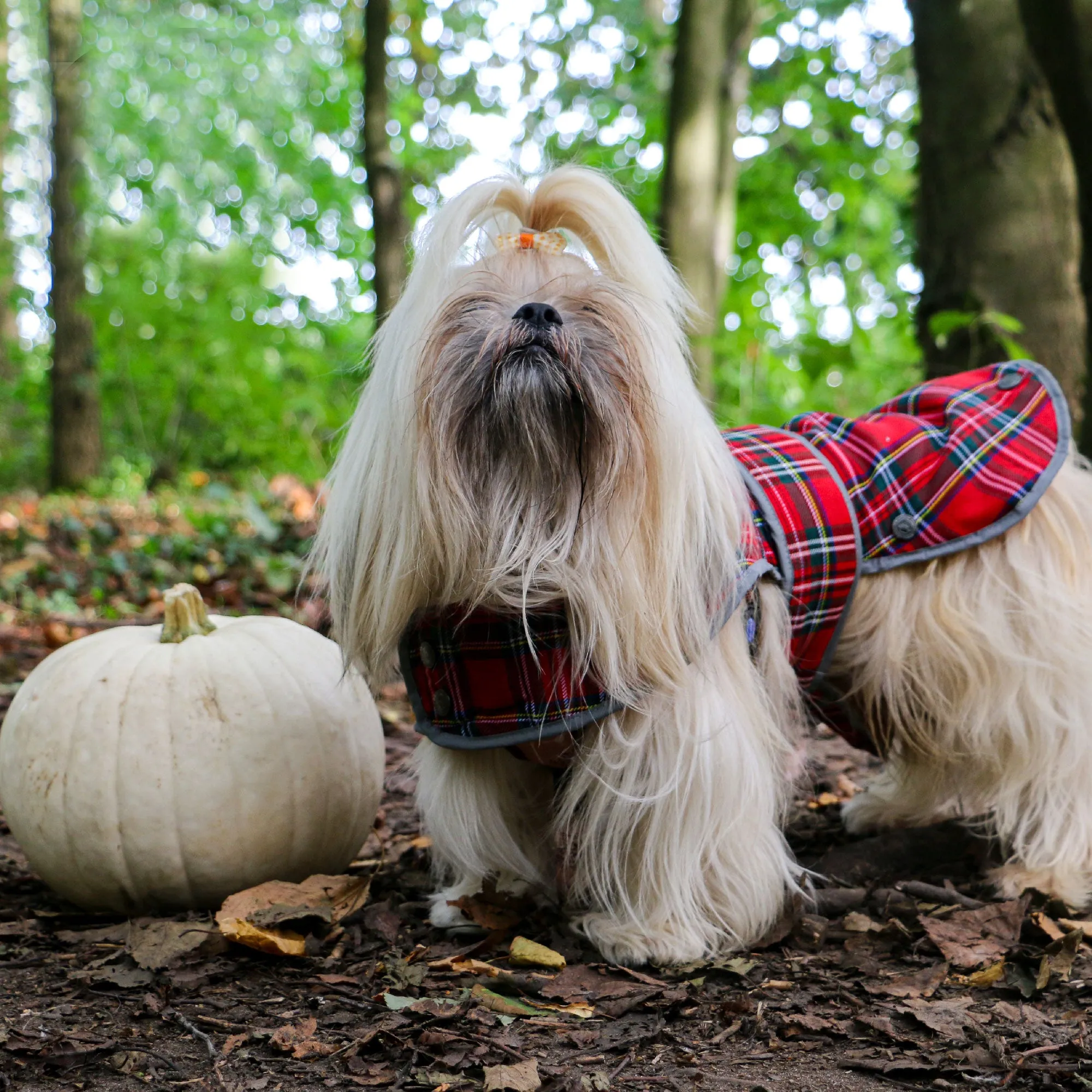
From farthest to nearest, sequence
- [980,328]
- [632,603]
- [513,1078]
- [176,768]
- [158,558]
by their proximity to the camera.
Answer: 1. [158,558]
2. [980,328]
3. [176,768]
4. [632,603]
5. [513,1078]

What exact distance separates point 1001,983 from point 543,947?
0.95 m

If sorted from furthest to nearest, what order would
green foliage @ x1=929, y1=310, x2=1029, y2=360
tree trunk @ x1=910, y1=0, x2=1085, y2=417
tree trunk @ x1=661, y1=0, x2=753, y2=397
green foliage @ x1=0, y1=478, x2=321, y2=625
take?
tree trunk @ x1=661, y1=0, x2=753, y2=397, green foliage @ x1=0, y1=478, x2=321, y2=625, tree trunk @ x1=910, y1=0, x2=1085, y2=417, green foliage @ x1=929, y1=310, x2=1029, y2=360

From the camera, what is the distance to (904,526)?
284 cm

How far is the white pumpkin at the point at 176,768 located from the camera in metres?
2.61

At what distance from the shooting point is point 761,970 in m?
2.46

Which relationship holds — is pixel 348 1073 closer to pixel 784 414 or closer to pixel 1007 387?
pixel 1007 387

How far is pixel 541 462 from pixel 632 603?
345 millimetres

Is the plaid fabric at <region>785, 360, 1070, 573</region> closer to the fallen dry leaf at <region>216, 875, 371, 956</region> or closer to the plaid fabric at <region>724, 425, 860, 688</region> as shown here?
the plaid fabric at <region>724, 425, 860, 688</region>

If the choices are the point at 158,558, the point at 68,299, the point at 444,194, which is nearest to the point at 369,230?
the point at 68,299

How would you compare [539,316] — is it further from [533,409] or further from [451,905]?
[451,905]

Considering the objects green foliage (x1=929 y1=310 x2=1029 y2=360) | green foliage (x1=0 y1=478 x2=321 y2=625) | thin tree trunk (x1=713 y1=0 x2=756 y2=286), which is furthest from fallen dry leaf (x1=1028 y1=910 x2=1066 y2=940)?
thin tree trunk (x1=713 y1=0 x2=756 y2=286)

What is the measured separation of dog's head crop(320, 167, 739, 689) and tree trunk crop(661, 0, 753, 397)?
444cm

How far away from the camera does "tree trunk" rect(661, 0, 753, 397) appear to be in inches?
284

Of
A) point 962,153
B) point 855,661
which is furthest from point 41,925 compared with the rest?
point 962,153
